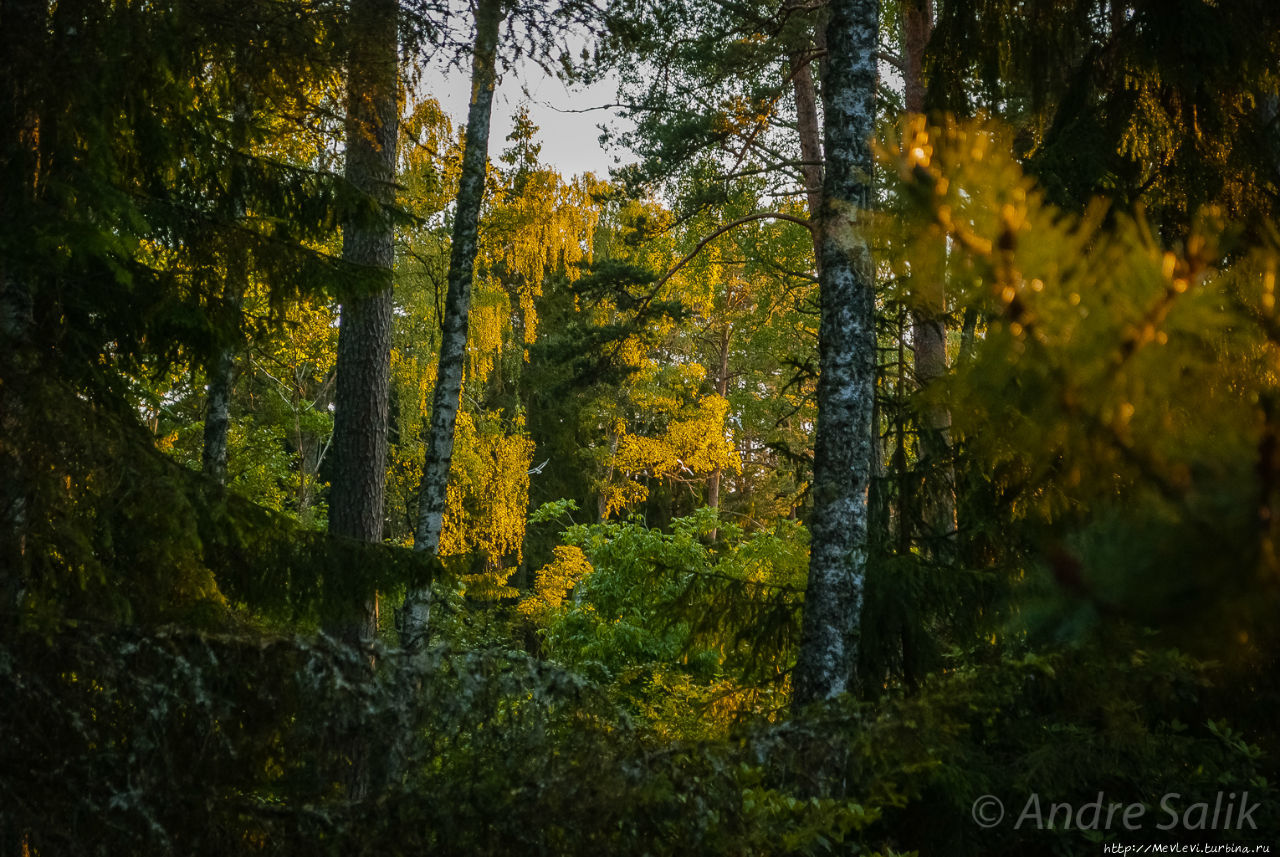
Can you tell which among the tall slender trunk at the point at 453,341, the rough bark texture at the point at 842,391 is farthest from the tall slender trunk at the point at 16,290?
the tall slender trunk at the point at 453,341

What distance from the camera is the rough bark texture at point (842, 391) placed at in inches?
196

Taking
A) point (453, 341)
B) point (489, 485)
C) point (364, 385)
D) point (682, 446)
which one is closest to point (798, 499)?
point (453, 341)

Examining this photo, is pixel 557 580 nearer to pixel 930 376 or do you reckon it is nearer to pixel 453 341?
pixel 453 341

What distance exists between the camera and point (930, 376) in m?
4.77

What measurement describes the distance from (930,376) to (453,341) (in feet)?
14.4

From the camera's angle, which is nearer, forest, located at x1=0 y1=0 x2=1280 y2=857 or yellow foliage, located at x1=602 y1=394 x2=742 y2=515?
forest, located at x1=0 y1=0 x2=1280 y2=857

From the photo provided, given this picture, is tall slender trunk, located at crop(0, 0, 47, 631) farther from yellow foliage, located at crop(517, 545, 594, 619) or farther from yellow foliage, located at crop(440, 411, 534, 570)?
yellow foliage, located at crop(517, 545, 594, 619)

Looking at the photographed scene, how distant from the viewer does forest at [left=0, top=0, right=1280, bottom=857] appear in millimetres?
1406

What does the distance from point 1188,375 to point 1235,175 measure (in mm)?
3126

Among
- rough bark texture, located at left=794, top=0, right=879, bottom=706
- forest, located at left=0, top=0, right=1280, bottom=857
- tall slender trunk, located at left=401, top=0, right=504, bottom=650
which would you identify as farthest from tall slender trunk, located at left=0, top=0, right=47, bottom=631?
tall slender trunk, located at left=401, top=0, right=504, bottom=650

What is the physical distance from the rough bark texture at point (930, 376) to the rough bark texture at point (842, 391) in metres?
0.33

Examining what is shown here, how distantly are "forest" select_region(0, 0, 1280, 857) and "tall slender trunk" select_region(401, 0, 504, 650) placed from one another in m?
0.42

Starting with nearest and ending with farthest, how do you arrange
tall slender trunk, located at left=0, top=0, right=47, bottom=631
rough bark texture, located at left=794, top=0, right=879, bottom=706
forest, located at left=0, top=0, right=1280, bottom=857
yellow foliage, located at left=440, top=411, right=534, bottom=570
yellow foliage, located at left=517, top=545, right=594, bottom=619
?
forest, located at left=0, top=0, right=1280, bottom=857 < tall slender trunk, located at left=0, top=0, right=47, bottom=631 < rough bark texture, located at left=794, top=0, right=879, bottom=706 < yellow foliage, located at left=440, top=411, right=534, bottom=570 < yellow foliage, located at left=517, top=545, right=594, bottom=619

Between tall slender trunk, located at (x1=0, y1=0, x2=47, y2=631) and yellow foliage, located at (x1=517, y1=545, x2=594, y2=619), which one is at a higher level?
tall slender trunk, located at (x1=0, y1=0, x2=47, y2=631)
